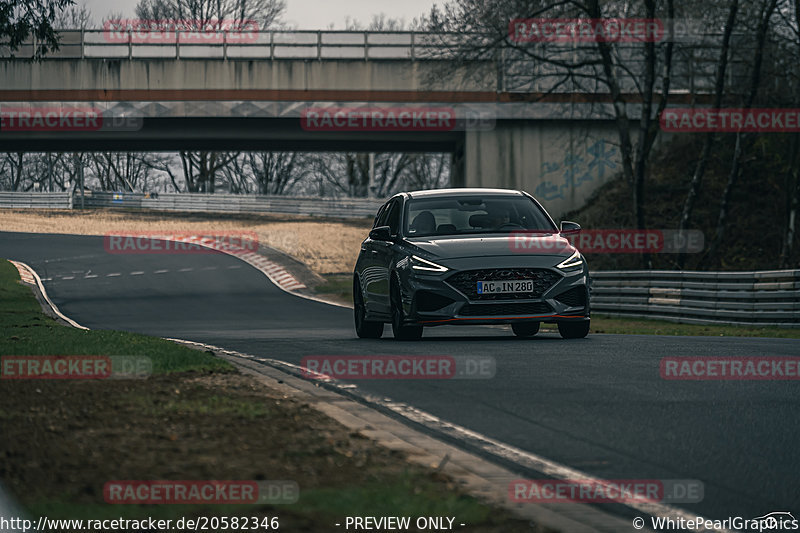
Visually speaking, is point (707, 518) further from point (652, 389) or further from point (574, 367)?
point (574, 367)

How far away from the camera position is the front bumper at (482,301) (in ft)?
42.7

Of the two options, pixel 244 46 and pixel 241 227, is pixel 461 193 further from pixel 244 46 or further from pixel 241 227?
pixel 241 227

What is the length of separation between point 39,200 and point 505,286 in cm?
6576

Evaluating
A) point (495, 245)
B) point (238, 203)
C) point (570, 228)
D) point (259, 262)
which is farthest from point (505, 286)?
point (238, 203)

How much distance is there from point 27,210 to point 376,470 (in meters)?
69.8

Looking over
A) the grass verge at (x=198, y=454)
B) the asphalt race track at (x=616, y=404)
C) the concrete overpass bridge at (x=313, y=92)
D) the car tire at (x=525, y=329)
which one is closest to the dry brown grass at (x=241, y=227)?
the concrete overpass bridge at (x=313, y=92)

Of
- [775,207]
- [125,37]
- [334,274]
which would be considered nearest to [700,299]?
[775,207]

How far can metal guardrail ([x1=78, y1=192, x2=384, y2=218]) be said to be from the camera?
68438mm

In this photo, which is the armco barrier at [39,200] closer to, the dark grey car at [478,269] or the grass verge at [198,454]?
the dark grey car at [478,269]

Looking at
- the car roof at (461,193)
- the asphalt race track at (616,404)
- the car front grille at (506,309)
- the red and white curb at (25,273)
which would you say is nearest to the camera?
the asphalt race track at (616,404)

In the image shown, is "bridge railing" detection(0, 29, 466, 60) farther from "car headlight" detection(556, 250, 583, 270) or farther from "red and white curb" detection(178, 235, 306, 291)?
"car headlight" detection(556, 250, 583, 270)

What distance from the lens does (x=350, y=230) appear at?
5644cm

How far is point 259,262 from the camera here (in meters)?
44.2

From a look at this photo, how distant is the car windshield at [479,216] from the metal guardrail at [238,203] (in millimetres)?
52139
